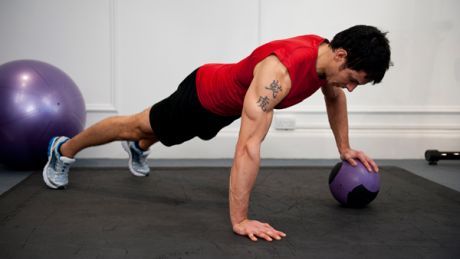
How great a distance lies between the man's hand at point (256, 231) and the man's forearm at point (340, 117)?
654 mm

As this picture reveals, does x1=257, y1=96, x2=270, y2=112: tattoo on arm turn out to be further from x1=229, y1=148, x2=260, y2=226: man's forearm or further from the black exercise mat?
the black exercise mat

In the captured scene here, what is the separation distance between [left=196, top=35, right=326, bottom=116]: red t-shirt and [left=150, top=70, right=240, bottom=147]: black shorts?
39 millimetres

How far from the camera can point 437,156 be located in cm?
346

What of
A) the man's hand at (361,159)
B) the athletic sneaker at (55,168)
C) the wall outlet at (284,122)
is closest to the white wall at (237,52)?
the wall outlet at (284,122)

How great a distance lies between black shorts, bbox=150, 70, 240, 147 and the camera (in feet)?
7.00

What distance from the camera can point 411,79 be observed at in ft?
12.3

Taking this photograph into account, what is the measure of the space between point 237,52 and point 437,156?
1.61m

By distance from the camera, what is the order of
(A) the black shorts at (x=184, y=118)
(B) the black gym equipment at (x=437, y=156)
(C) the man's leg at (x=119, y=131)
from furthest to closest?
1. (B) the black gym equipment at (x=437, y=156)
2. (C) the man's leg at (x=119, y=131)
3. (A) the black shorts at (x=184, y=118)

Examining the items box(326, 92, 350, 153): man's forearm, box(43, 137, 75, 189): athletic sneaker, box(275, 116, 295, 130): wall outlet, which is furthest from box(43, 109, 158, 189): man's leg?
box(275, 116, 295, 130): wall outlet

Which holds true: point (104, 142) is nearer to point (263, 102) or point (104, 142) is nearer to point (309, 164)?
point (263, 102)

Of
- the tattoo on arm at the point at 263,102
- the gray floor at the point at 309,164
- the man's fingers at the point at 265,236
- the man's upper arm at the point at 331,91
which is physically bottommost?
the gray floor at the point at 309,164

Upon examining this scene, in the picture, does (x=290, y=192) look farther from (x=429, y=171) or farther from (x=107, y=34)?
(x=107, y=34)

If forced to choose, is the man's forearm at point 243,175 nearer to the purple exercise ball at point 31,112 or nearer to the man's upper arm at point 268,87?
the man's upper arm at point 268,87

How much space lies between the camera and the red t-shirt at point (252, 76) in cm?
181
